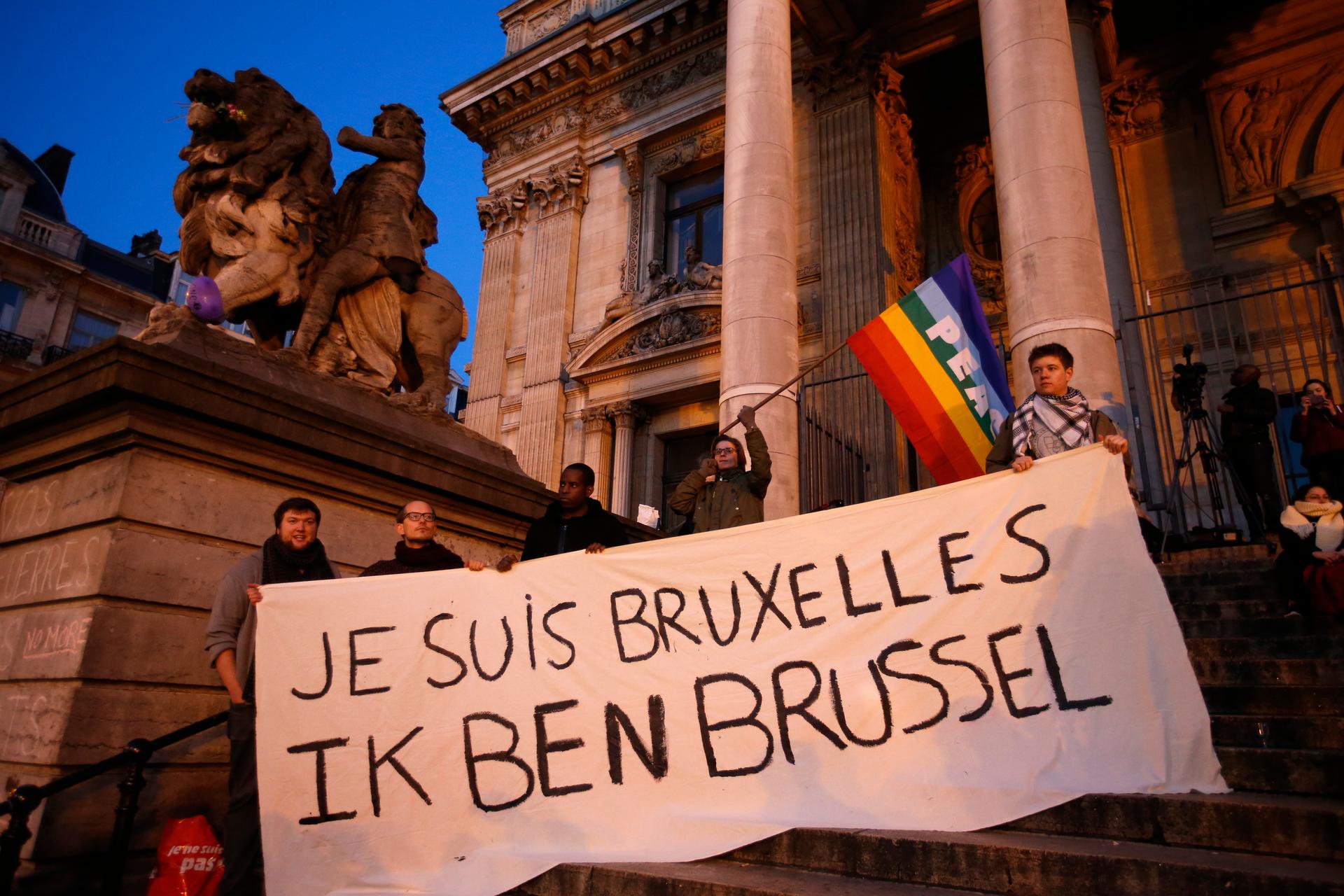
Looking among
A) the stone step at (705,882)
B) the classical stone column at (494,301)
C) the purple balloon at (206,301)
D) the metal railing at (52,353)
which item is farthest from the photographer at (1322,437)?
the metal railing at (52,353)

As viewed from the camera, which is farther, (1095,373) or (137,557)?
(1095,373)

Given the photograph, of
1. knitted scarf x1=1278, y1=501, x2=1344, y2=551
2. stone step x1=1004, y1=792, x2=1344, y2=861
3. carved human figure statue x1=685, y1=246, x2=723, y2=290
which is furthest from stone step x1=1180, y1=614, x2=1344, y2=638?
carved human figure statue x1=685, y1=246, x2=723, y2=290

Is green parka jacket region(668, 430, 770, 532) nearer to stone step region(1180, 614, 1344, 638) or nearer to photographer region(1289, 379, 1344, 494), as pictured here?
stone step region(1180, 614, 1344, 638)

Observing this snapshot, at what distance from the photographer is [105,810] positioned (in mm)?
3775

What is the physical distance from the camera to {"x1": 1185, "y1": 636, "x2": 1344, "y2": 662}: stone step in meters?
4.34

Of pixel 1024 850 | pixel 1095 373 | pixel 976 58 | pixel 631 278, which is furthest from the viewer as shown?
pixel 631 278

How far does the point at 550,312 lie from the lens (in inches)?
672

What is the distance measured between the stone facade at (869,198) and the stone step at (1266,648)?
3.12 metres

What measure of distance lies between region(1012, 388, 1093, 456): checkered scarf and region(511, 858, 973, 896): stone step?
2520 mm

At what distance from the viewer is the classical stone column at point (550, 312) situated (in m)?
16.2

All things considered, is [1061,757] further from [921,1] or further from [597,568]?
[921,1]

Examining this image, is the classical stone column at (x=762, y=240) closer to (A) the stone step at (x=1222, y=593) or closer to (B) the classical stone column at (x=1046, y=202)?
(B) the classical stone column at (x=1046, y=202)

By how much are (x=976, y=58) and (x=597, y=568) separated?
1513 centimetres

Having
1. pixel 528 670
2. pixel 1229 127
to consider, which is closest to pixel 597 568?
pixel 528 670
